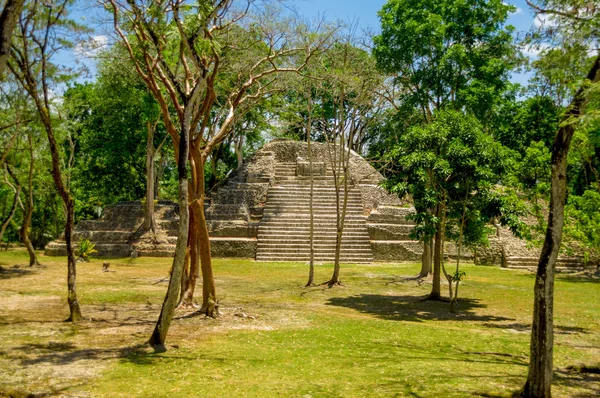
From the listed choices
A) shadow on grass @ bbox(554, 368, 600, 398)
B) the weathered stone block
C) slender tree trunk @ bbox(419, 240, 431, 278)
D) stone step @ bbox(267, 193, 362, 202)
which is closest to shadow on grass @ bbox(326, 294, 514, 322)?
slender tree trunk @ bbox(419, 240, 431, 278)

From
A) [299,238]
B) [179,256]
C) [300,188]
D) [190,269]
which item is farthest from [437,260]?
[300,188]

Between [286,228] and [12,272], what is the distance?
10.2 m

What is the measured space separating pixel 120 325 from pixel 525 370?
6.01 metres

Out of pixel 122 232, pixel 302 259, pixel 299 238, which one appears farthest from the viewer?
pixel 122 232

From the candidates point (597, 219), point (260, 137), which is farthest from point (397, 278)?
point (260, 137)

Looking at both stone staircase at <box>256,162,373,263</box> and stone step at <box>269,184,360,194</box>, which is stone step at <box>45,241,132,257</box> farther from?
stone step at <box>269,184,360,194</box>

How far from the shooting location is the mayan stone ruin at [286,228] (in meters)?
21.1

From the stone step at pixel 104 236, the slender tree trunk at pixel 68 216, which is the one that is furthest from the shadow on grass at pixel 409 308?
the stone step at pixel 104 236

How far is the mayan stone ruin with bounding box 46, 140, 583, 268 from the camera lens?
→ 21.1 meters

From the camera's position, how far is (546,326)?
211 inches

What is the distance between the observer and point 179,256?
23.7 ft

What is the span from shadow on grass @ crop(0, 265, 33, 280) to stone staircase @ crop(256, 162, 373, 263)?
25.8 feet

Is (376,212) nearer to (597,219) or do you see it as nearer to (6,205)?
(597,219)

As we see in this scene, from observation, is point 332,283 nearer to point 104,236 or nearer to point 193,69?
point 193,69
